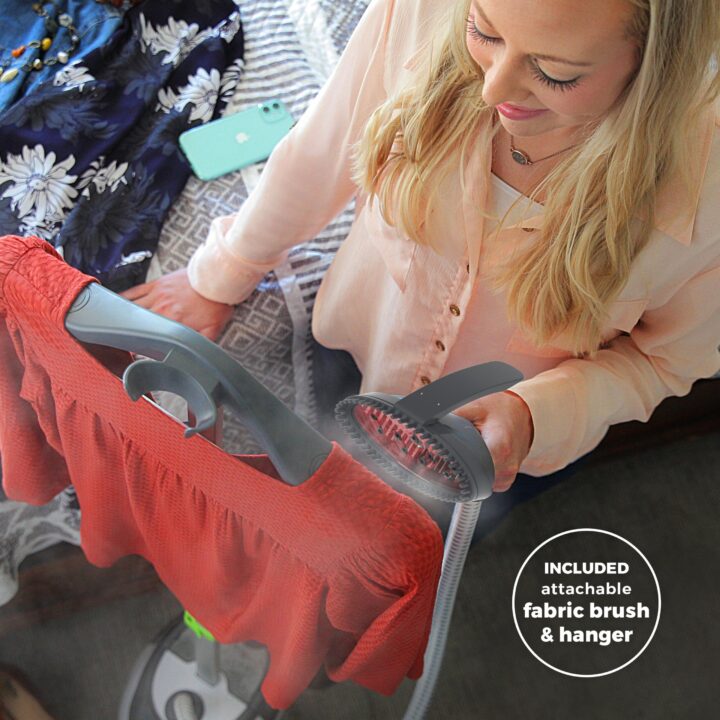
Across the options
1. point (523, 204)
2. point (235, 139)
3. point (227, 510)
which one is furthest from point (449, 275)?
point (235, 139)

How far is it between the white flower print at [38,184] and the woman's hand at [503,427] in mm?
610

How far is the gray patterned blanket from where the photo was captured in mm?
1007

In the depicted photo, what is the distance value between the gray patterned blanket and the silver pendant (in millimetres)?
400

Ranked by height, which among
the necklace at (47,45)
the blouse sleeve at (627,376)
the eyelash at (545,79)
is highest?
the eyelash at (545,79)

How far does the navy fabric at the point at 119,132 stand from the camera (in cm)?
100

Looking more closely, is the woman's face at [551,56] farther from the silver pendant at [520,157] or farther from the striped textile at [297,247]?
the striped textile at [297,247]

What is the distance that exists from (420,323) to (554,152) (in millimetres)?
225

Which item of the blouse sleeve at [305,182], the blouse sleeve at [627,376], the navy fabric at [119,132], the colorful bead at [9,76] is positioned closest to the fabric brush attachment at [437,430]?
the blouse sleeve at [627,376]

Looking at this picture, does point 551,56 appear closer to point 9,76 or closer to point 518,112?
point 518,112

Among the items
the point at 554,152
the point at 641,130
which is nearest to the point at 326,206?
the point at 554,152

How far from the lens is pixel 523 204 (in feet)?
2.22

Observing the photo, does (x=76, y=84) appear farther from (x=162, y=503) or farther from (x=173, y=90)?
(x=162, y=503)

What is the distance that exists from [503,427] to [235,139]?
62 centimetres

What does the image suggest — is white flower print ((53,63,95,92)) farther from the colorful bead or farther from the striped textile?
the striped textile
